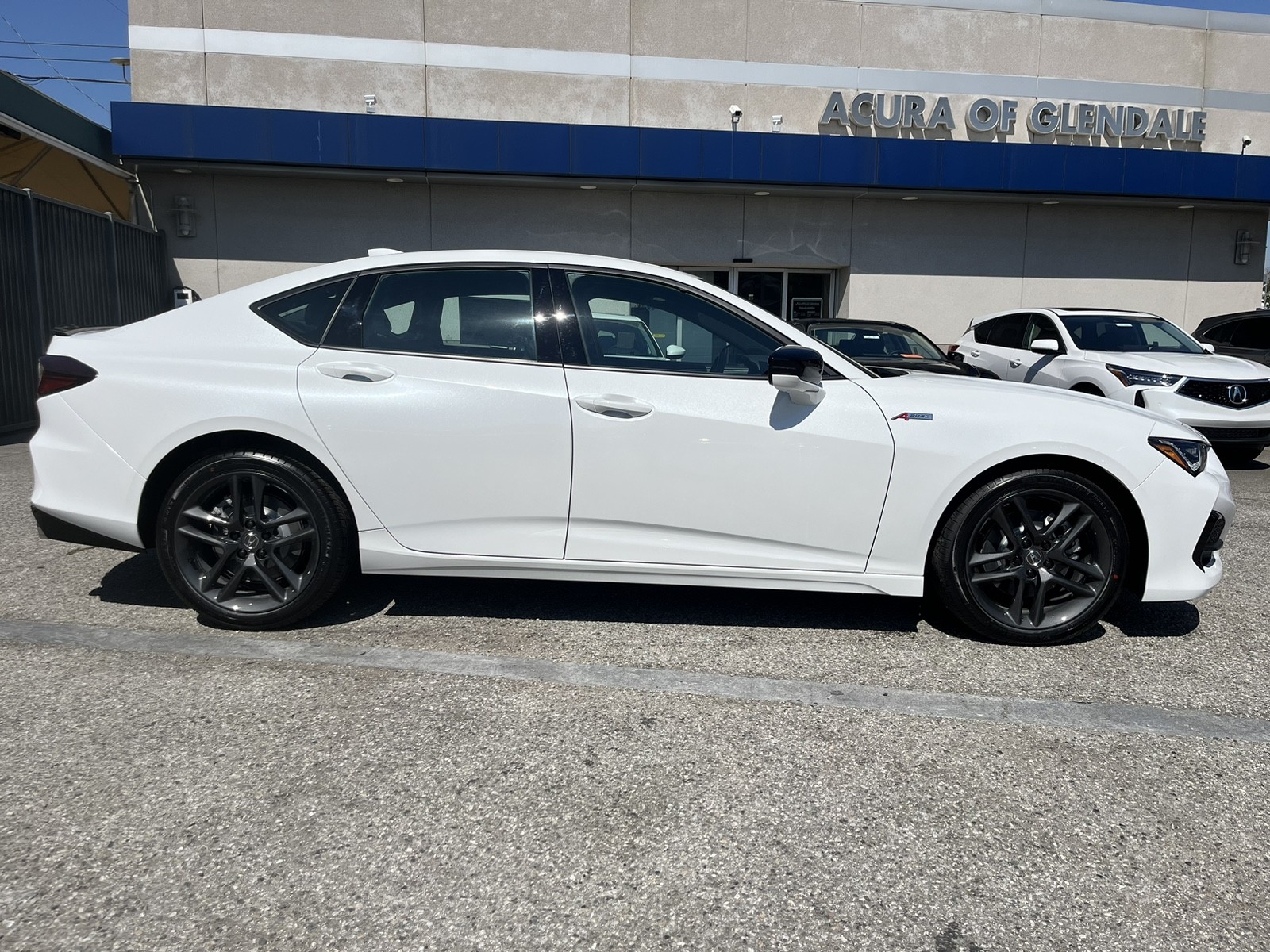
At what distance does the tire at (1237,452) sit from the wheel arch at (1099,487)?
245 inches

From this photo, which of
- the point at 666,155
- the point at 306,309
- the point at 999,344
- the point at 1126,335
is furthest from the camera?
the point at 666,155

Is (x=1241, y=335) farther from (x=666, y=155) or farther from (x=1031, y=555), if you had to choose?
(x=1031, y=555)

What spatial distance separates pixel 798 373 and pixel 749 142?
36.7ft

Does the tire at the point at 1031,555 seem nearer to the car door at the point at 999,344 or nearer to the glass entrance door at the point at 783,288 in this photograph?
the car door at the point at 999,344

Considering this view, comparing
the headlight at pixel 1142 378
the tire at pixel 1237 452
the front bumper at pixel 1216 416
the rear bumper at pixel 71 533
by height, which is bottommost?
the tire at pixel 1237 452

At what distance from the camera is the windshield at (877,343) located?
9836 millimetres

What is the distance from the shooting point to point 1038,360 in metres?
10.1

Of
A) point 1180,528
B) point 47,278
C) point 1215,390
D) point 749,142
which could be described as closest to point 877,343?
point 1215,390

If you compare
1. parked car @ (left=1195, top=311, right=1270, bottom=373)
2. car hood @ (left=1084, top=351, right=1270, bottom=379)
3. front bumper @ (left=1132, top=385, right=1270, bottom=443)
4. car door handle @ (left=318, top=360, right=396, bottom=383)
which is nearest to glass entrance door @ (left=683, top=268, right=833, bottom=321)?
parked car @ (left=1195, top=311, right=1270, bottom=373)

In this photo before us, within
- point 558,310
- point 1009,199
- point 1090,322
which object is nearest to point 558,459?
point 558,310

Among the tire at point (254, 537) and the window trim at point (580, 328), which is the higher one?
the window trim at point (580, 328)

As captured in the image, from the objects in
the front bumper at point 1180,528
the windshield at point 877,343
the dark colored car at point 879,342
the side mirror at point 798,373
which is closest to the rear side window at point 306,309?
the side mirror at point 798,373

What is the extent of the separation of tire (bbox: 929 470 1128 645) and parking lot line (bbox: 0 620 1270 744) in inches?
22.4

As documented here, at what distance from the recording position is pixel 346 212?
14.5 metres
